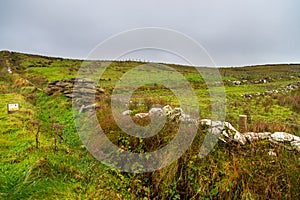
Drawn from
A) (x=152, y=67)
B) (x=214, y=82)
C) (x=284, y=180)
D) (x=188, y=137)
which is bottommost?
(x=284, y=180)

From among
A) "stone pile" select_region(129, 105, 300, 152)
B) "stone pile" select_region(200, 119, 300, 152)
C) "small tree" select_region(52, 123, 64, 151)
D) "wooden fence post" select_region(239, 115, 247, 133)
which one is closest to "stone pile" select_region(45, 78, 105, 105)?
"small tree" select_region(52, 123, 64, 151)

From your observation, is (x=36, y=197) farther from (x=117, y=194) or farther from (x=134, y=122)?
(x=134, y=122)

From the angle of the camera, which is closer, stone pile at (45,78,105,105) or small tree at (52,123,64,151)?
small tree at (52,123,64,151)

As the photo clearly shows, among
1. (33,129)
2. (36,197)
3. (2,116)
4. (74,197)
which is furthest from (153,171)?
(2,116)

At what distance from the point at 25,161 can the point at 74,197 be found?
1.70 m

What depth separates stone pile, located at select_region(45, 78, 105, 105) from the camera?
1046 cm

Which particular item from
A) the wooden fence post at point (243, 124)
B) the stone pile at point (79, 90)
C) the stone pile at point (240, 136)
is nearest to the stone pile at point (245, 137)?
the stone pile at point (240, 136)

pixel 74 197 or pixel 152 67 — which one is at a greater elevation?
pixel 152 67

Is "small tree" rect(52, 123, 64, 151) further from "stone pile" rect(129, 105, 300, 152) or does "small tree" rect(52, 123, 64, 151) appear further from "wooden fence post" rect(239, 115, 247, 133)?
"wooden fence post" rect(239, 115, 247, 133)

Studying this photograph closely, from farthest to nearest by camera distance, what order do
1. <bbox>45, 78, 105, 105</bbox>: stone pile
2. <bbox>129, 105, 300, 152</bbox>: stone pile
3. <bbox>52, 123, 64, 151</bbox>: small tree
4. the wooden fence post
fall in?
<bbox>45, 78, 105, 105</bbox>: stone pile < <bbox>52, 123, 64, 151</bbox>: small tree < the wooden fence post < <bbox>129, 105, 300, 152</bbox>: stone pile

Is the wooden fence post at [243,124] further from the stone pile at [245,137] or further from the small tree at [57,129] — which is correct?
the small tree at [57,129]

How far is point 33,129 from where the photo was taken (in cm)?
738

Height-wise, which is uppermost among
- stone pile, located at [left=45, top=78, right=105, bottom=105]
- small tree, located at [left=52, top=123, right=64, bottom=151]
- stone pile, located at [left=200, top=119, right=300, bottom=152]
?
stone pile, located at [left=45, top=78, right=105, bottom=105]

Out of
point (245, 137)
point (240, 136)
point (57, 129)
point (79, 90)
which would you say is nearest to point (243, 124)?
point (245, 137)
